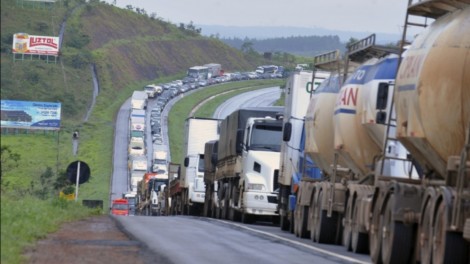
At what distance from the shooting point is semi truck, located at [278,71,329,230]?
33750mm

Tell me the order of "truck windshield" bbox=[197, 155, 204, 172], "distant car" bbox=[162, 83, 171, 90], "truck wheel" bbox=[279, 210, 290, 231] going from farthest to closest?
"distant car" bbox=[162, 83, 171, 90] < "truck windshield" bbox=[197, 155, 204, 172] < "truck wheel" bbox=[279, 210, 290, 231]

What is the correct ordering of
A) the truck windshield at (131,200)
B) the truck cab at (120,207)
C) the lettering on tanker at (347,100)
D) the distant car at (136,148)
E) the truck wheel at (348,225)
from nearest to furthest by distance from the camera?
the truck wheel at (348,225)
the lettering on tanker at (347,100)
the truck cab at (120,207)
the truck windshield at (131,200)
the distant car at (136,148)

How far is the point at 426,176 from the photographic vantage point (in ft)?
63.6

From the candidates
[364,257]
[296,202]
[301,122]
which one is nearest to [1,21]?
[364,257]

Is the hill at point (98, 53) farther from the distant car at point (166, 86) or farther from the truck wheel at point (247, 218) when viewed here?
the truck wheel at point (247, 218)

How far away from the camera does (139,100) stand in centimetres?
11000

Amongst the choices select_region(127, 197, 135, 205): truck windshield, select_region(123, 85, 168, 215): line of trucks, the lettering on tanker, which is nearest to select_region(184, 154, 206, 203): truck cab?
select_region(123, 85, 168, 215): line of trucks

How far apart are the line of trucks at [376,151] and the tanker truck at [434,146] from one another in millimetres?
19

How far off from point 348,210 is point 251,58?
157241mm

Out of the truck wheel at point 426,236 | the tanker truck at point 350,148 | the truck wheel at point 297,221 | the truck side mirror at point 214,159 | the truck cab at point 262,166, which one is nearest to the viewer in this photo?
the truck wheel at point 426,236

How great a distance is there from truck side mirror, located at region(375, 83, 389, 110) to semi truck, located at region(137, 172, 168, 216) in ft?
137

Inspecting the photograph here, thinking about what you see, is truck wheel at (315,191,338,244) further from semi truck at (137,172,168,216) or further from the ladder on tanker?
semi truck at (137,172,168,216)

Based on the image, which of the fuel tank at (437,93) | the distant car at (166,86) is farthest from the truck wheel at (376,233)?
the distant car at (166,86)

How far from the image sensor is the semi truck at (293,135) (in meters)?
33.8
